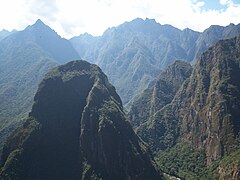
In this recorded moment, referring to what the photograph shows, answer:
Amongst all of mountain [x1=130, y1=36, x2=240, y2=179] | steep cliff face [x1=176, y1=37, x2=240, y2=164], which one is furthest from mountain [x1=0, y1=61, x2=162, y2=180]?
steep cliff face [x1=176, y1=37, x2=240, y2=164]

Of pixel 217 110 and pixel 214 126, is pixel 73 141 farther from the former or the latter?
pixel 217 110

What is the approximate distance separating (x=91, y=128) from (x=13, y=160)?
26.9m

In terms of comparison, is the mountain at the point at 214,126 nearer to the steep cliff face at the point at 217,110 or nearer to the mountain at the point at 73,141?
the steep cliff face at the point at 217,110

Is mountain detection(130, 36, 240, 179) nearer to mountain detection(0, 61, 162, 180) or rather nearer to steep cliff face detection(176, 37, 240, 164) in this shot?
steep cliff face detection(176, 37, 240, 164)

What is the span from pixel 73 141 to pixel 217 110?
63707mm

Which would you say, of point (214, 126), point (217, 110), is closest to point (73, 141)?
point (214, 126)

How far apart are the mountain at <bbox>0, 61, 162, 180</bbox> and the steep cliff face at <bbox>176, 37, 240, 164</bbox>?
113ft

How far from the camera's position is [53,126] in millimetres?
144625

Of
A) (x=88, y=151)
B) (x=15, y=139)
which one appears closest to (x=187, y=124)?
(x=88, y=151)

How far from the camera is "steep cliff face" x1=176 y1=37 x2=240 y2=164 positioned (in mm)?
168500

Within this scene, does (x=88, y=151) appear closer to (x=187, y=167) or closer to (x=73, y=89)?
(x=73, y=89)

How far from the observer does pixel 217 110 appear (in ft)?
576

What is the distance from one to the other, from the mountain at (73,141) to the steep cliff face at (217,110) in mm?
34567

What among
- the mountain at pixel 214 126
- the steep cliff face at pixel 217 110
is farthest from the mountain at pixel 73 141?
the steep cliff face at pixel 217 110
